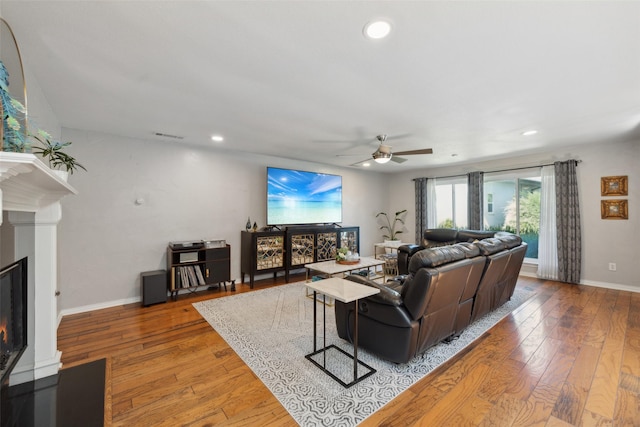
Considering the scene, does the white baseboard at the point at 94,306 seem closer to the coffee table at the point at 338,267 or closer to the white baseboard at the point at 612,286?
the coffee table at the point at 338,267

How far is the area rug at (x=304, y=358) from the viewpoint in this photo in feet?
5.97

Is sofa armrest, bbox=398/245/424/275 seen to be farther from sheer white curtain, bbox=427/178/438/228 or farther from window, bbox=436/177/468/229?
window, bbox=436/177/468/229

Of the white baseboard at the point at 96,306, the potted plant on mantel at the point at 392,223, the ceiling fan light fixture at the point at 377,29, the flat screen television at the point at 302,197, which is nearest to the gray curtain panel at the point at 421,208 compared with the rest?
the potted plant on mantel at the point at 392,223

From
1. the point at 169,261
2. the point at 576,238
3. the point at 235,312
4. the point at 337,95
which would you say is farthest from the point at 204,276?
the point at 576,238

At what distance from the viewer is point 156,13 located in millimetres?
1495

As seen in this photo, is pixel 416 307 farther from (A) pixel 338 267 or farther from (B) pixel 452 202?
(B) pixel 452 202

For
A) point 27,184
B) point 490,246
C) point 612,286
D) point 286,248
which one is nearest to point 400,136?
point 490,246

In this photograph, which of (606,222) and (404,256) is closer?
(606,222)

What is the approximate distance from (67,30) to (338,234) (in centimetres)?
473

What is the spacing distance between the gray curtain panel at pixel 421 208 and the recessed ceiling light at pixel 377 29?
5495 millimetres

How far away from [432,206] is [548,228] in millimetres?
2244

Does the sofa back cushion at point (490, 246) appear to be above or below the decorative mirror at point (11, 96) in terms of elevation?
below

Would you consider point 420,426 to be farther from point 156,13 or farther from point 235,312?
point 156,13

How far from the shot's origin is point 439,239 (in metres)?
5.38
